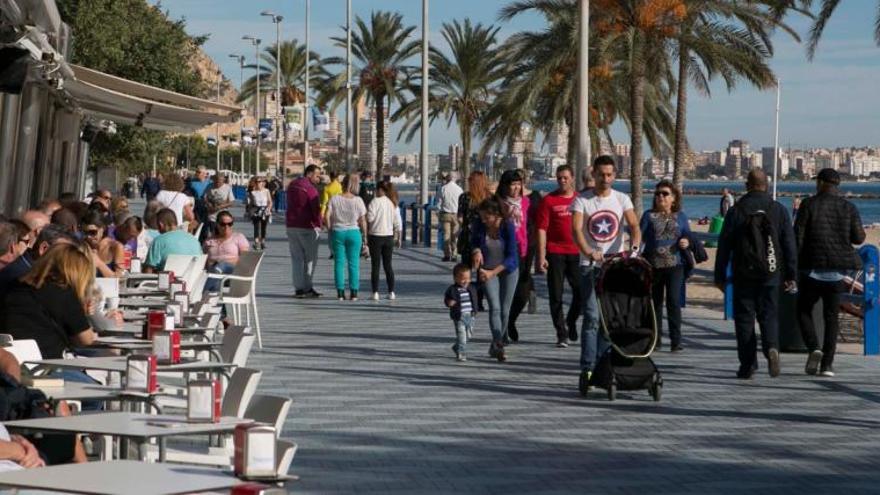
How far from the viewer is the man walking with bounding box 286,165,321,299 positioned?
23344 mm

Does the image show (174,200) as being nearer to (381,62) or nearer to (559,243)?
(559,243)

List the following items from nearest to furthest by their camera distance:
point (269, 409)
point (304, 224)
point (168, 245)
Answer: point (269, 409)
point (168, 245)
point (304, 224)

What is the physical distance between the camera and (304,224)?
23438 mm

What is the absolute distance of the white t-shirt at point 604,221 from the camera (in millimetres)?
13680

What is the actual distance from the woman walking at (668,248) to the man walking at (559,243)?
2.42ft

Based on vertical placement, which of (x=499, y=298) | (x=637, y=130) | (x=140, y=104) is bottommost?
(x=499, y=298)

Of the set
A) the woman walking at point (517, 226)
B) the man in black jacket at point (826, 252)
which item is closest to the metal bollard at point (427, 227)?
the woman walking at point (517, 226)

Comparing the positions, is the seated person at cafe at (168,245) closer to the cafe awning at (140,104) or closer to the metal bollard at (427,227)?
the cafe awning at (140,104)

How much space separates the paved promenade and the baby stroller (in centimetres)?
18

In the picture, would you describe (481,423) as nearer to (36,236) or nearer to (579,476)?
(579,476)

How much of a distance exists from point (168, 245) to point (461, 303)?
127 inches

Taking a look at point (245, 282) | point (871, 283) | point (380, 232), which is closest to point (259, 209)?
point (380, 232)

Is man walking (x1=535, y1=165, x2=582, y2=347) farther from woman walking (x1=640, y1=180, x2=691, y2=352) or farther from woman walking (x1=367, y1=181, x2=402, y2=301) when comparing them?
woman walking (x1=367, y1=181, x2=402, y2=301)

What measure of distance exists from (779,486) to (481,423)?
288cm
